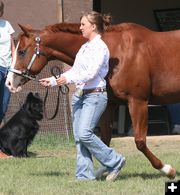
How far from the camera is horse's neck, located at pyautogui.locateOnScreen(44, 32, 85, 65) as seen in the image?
7402 millimetres

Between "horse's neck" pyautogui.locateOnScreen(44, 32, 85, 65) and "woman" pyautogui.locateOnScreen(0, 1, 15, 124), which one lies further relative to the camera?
"woman" pyautogui.locateOnScreen(0, 1, 15, 124)

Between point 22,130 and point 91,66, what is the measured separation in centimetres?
301

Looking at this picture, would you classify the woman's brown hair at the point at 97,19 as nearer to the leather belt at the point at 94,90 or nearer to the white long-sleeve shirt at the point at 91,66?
the white long-sleeve shirt at the point at 91,66

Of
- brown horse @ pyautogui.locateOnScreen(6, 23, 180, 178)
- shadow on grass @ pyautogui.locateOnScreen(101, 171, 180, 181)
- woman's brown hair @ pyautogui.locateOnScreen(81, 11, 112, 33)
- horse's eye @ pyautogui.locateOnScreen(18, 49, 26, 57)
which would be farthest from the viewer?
shadow on grass @ pyautogui.locateOnScreen(101, 171, 180, 181)

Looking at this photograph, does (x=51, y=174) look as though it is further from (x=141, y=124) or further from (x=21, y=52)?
(x=21, y=52)

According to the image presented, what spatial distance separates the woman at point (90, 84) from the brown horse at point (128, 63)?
1.12 ft

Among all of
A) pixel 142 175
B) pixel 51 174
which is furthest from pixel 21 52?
pixel 142 175

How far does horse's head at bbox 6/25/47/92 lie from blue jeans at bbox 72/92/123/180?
64 centimetres

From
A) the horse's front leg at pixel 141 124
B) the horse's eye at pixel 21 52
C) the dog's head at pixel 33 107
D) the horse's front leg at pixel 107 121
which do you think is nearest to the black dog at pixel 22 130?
the dog's head at pixel 33 107

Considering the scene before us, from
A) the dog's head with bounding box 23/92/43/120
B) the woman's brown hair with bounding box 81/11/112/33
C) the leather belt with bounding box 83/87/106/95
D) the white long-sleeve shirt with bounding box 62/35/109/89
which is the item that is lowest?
the dog's head with bounding box 23/92/43/120

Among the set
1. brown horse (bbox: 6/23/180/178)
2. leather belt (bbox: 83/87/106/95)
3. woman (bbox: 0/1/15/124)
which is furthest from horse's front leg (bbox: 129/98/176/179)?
woman (bbox: 0/1/15/124)

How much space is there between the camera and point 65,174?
7789 millimetres

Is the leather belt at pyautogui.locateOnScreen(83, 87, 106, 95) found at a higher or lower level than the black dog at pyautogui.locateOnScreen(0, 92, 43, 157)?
higher

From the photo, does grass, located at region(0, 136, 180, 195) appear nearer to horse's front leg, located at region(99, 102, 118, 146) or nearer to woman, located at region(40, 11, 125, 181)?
woman, located at region(40, 11, 125, 181)
